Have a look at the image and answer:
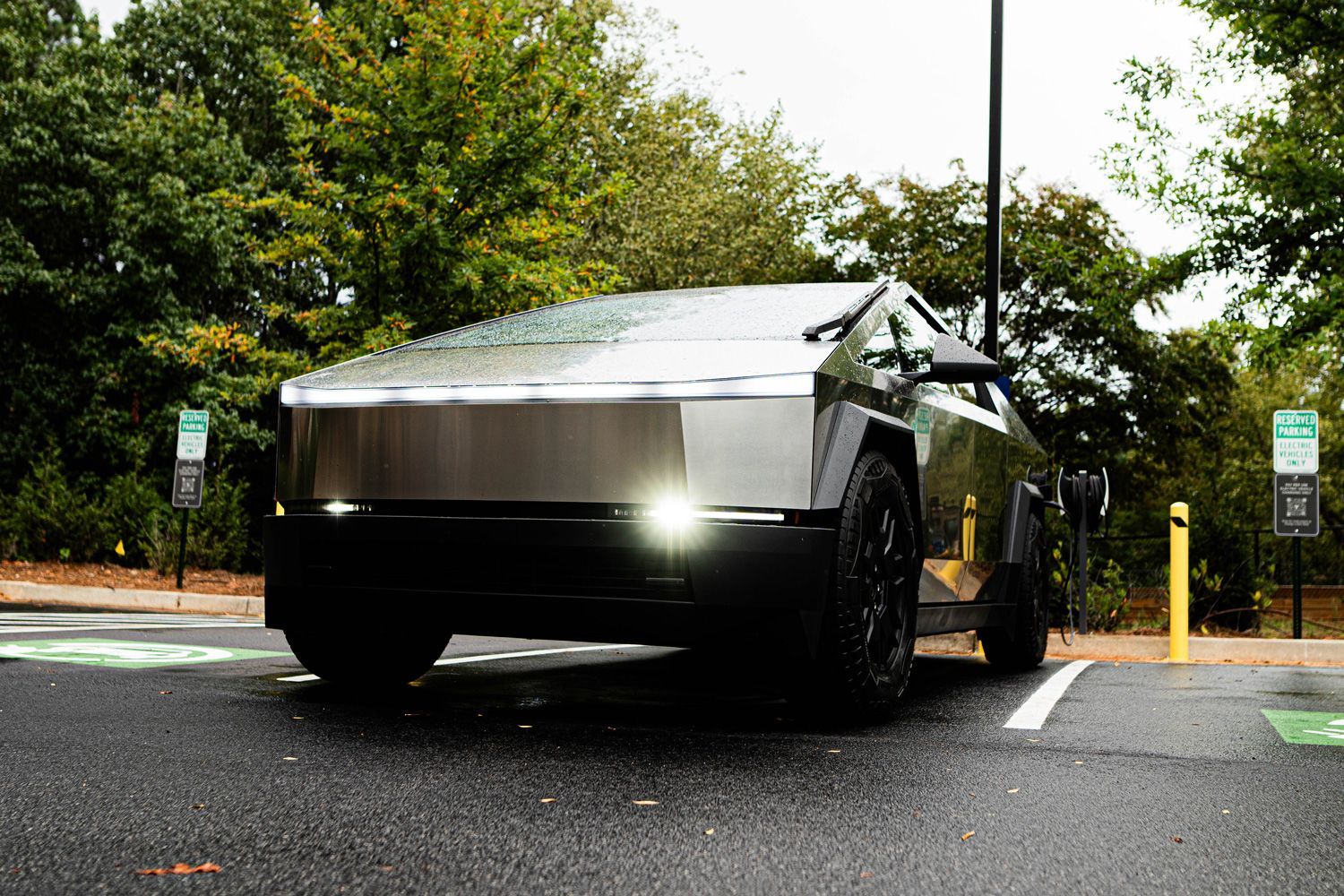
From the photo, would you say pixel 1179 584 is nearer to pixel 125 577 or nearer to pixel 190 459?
pixel 190 459

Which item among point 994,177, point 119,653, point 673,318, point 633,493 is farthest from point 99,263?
point 633,493

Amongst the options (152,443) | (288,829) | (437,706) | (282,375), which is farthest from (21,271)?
(288,829)

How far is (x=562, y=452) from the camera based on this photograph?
4117 mm

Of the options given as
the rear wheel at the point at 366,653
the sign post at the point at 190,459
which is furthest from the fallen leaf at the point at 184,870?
the sign post at the point at 190,459

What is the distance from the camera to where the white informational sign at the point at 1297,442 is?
10.7 metres

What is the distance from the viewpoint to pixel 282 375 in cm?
1673

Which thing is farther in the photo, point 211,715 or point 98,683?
point 98,683

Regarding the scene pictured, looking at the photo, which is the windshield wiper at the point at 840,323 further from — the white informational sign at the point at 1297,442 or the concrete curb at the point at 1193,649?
the white informational sign at the point at 1297,442

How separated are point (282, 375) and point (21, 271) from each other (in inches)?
304

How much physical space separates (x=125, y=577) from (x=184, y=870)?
1446cm

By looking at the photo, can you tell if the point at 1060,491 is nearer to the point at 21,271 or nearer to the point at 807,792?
the point at 807,792

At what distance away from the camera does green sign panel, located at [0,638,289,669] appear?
6156 millimetres

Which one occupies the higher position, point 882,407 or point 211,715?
point 882,407

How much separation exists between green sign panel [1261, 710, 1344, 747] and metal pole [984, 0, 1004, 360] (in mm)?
6982
